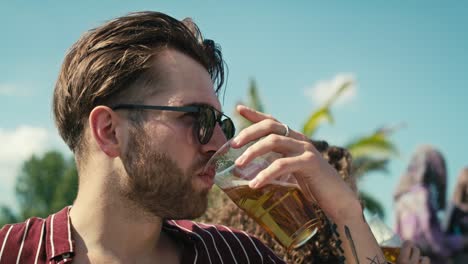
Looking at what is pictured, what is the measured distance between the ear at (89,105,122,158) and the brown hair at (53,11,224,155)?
0.06 m

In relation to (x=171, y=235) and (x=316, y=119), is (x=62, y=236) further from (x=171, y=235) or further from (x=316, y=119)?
(x=316, y=119)

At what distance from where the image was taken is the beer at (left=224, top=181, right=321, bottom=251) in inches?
91.7

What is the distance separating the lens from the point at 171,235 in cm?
287

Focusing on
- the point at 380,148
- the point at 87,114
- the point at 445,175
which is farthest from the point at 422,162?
the point at 380,148

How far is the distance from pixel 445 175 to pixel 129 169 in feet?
17.3

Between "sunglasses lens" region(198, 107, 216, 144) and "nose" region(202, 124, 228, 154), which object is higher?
"sunglasses lens" region(198, 107, 216, 144)

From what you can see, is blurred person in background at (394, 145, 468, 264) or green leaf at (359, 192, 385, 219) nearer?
blurred person in background at (394, 145, 468, 264)

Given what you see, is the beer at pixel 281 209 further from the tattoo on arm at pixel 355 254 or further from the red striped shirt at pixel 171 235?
the red striped shirt at pixel 171 235

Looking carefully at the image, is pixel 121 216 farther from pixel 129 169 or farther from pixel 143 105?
pixel 143 105

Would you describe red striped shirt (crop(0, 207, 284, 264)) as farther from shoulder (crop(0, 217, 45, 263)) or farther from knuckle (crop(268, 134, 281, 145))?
knuckle (crop(268, 134, 281, 145))

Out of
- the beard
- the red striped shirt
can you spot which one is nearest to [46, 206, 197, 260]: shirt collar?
the red striped shirt

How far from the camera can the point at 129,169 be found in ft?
8.60

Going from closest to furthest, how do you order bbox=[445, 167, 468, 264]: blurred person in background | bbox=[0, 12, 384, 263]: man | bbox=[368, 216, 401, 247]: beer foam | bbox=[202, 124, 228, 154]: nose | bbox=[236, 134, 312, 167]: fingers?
bbox=[236, 134, 312, 167]: fingers, bbox=[0, 12, 384, 263]: man, bbox=[202, 124, 228, 154]: nose, bbox=[368, 216, 401, 247]: beer foam, bbox=[445, 167, 468, 264]: blurred person in background

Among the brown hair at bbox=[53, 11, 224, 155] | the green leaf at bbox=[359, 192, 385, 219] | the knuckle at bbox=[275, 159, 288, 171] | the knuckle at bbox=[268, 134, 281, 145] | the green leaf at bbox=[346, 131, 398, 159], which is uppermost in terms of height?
the brown hair at bbox=[53, 11, 224, 155]
